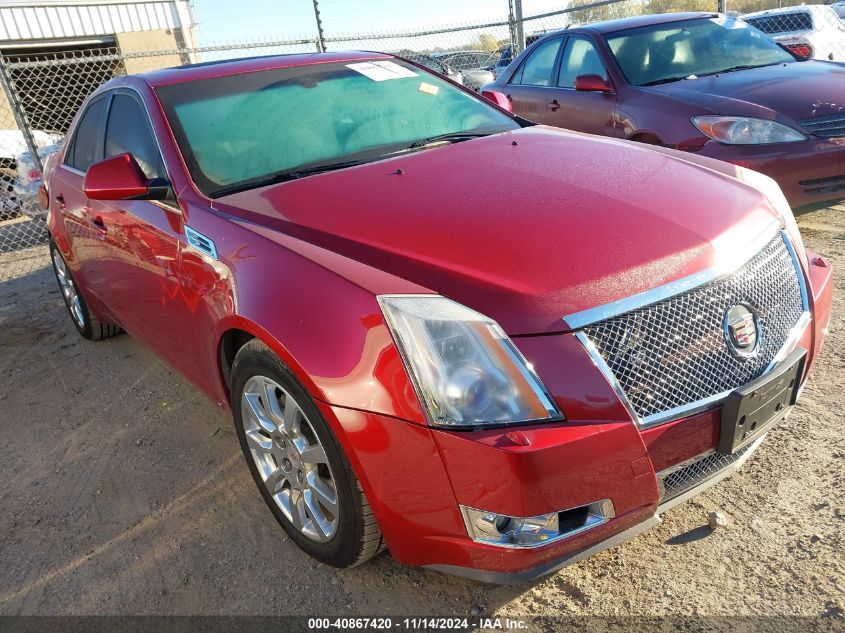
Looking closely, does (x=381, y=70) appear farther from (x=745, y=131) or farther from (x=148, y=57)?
(x=148, y=57)

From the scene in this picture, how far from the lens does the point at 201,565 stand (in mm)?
2420

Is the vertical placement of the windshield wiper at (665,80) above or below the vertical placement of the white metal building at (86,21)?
below

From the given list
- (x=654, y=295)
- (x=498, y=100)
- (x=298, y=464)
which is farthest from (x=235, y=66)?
A: (x=654, y=295)

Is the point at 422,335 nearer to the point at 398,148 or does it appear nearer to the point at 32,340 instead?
the point at 398,148

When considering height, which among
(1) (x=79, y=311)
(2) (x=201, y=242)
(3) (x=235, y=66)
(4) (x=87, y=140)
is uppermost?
(3) (x=235, y=66)

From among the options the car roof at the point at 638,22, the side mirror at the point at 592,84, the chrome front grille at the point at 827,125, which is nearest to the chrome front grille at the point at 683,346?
the chrome front grille at the point at 827,125

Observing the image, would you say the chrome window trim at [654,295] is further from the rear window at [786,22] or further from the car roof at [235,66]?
the rear window at [786,22]

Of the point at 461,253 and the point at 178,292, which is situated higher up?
the point at 461,253

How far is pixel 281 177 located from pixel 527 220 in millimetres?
1062

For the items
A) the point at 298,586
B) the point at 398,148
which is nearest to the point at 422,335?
the point at 298,586

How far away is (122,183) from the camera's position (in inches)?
107

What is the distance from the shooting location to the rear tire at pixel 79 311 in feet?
14.8

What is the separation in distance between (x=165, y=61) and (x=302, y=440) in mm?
18068

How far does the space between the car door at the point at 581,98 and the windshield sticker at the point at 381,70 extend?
7.91 ft
